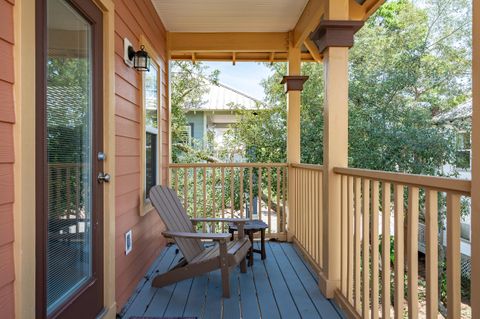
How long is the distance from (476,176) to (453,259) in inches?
12.9

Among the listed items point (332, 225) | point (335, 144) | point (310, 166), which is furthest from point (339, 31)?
point (332, 225)

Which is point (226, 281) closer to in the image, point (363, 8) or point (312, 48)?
point (363, 8)

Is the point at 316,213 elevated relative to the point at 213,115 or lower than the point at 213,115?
lower

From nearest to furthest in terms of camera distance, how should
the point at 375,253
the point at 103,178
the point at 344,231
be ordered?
the point at 375,253 < the point at 103,178 < the point at 344,231

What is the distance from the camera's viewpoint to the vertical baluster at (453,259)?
1.32m

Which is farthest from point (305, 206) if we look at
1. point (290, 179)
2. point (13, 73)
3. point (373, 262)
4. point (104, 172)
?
point (13, 73)

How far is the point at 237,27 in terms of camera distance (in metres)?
4.50

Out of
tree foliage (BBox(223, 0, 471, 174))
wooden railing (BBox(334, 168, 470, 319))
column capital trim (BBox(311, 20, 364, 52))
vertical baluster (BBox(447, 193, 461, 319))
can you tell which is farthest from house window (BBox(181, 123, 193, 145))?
vertical baluster (BBox(447, 193, 461, 319))

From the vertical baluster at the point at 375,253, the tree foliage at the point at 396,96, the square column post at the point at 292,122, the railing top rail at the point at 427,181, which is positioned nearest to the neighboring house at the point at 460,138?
the tree foliage at the point at 396,96

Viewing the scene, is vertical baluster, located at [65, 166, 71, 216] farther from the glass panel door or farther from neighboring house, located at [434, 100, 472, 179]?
neighboring house, located at [434, 100, 472, 179]

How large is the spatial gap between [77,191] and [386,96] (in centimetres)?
682

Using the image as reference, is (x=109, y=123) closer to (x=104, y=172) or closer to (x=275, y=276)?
(x=104, y=172)

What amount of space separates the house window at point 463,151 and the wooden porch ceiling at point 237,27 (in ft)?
10.9

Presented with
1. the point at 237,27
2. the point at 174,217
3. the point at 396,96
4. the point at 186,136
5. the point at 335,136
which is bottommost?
the point at 174,217
